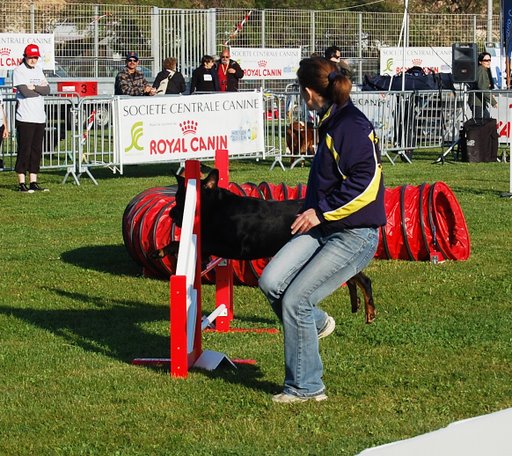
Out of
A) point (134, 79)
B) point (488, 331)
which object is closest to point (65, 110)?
point (134, 79)

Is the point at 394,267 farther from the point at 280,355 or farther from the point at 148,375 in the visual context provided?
the point at 148,375

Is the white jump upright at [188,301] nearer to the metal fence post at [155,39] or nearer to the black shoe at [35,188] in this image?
the black shoe at [35,188]

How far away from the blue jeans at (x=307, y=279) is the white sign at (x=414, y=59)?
26754 millimetres

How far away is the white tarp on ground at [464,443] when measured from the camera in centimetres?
243

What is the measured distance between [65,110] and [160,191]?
8.47m

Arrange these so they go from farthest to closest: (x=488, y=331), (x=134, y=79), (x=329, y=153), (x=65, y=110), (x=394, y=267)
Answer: (x=134, y=79) → (x=65, y=110) → (x=394, y=267) → (x=488, y=331) → (x=329, y=153)

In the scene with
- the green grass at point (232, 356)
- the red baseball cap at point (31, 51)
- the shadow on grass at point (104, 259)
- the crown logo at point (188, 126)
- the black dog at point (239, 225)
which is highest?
the red baseball cap at point (31, 51)

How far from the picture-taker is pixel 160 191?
10633 mm

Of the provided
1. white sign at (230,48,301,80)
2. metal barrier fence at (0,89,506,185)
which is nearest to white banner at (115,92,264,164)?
metal barrier fence at (0,89,506,185)

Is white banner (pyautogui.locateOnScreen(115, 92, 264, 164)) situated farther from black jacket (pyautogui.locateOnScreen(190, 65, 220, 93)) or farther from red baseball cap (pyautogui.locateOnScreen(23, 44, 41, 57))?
black jacket (pyautogui.locateOnScreen(190, 65, 220, 93))

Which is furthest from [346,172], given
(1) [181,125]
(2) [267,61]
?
(2) [267,61]

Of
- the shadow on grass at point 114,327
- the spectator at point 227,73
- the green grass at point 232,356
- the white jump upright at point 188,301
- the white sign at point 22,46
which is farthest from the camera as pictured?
the white sign at point 22,46

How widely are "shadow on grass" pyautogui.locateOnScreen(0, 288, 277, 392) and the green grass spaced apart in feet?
0.05

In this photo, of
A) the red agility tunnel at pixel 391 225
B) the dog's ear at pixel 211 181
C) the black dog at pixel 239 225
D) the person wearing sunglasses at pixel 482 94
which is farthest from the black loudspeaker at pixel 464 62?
the dog's ear at pixel 211 181
